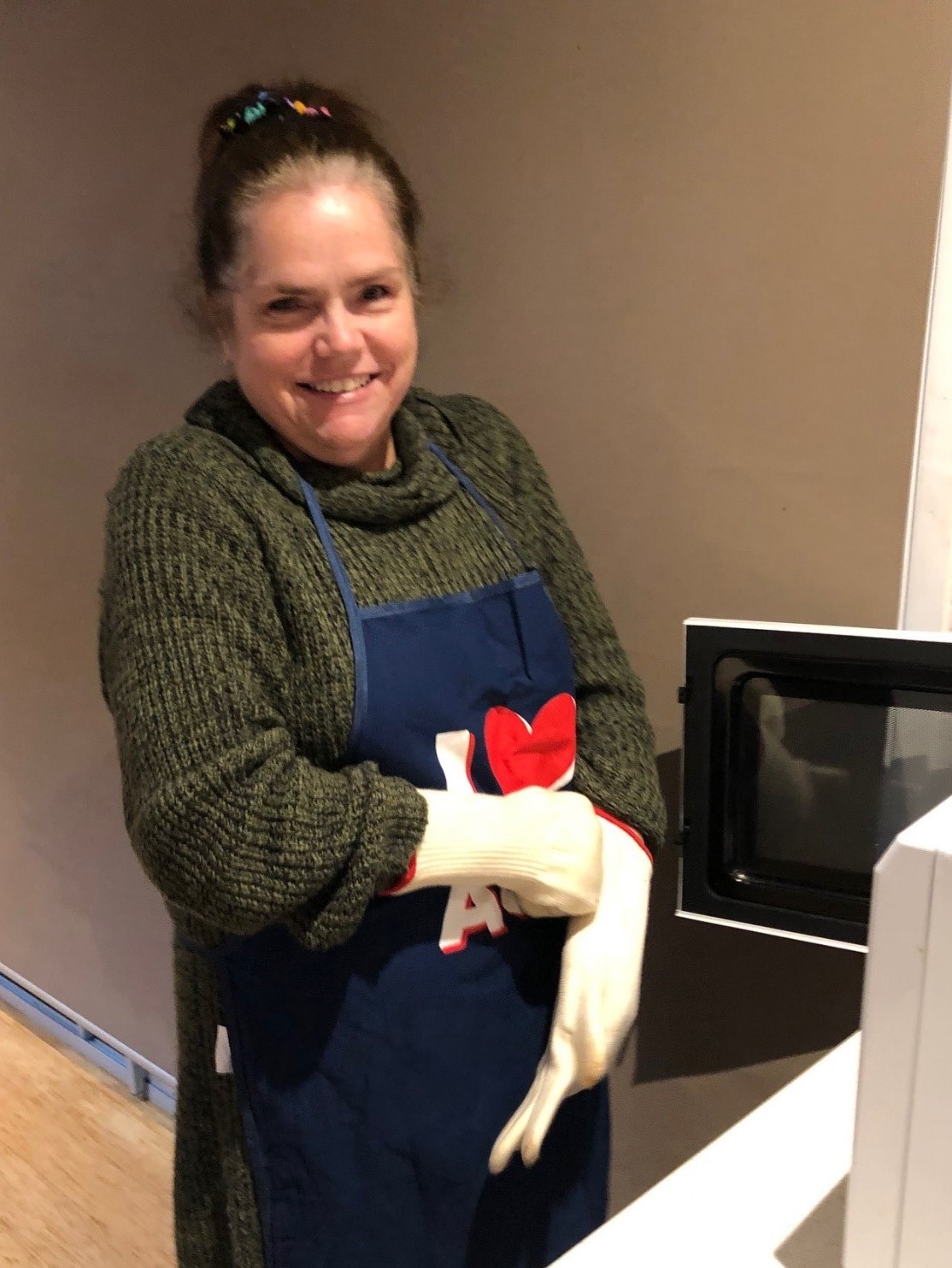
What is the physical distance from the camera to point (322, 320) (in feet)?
2.69

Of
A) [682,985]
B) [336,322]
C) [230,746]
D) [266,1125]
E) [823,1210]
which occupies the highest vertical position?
[336,322]

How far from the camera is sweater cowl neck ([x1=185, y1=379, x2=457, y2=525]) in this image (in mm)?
847

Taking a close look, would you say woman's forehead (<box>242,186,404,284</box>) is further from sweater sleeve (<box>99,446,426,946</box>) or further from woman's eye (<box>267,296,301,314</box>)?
sweater sleeve (<box>99,446,426,946</box>)

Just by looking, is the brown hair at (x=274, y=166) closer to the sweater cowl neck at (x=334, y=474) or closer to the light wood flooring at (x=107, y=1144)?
the sweater cowl neck at (x=334, y=474)

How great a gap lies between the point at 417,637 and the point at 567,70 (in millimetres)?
651

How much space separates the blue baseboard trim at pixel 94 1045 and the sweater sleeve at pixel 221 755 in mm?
1261

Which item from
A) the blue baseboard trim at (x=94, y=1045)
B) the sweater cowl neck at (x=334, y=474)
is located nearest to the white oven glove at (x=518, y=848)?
the sweater cowl neck at (x=334, y=474)

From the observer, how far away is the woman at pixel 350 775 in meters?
0.74

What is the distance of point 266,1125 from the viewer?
2.85ft

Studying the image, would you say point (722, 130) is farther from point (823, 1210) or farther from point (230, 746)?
point (823, 1210)

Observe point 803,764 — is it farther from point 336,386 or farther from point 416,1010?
point 336,386

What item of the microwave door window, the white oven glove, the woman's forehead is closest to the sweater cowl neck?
the woman's forehead

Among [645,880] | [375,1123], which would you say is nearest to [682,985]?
[645,880]

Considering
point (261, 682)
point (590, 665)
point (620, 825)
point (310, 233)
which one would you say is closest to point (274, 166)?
point (310, 233)
